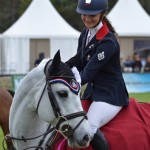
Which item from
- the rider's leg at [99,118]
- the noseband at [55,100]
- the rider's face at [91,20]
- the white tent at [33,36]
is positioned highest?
the rider's face at [91,20]

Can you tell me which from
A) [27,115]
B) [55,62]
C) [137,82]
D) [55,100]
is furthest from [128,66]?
[55,100]

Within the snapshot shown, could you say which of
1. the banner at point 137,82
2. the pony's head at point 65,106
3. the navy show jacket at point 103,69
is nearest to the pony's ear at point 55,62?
the pony's head at point 65,106

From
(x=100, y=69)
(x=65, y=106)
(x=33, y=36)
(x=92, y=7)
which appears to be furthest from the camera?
(x=33, y=36)

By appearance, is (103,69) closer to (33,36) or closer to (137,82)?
(137,82)

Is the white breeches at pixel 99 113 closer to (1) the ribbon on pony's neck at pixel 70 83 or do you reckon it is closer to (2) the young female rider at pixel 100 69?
(2) the young female rider at pixel 100 69

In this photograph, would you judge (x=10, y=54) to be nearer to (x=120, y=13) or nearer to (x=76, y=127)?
(x=120, y=13)

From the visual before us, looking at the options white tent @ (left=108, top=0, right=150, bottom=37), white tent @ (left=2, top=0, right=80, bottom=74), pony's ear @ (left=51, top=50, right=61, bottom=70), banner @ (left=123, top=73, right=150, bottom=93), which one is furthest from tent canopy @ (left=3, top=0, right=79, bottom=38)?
pony's ear @ (left=51, top=50, right=61, bottom=70)

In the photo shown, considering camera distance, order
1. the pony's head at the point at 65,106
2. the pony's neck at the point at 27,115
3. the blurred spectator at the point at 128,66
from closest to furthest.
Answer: the pony's head at the point at 65,106 → the pony's neck at the point at 27,115 → the blurred spectator at the point at 128,66

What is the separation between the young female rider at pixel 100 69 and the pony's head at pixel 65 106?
0.82 feet

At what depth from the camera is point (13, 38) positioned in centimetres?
2927

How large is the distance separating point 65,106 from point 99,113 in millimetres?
617

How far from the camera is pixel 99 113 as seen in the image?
5801 mm

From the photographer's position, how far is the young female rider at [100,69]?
5738 mm

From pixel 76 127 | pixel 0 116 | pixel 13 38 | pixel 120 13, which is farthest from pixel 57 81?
pixel 120 13
